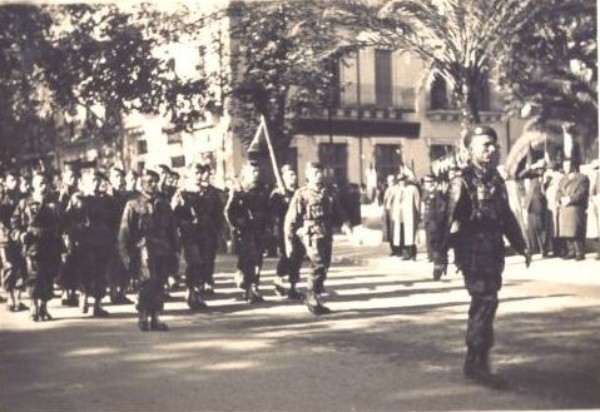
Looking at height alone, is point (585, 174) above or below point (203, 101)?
below

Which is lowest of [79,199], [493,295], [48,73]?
[493,295]

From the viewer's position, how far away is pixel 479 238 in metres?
5.18

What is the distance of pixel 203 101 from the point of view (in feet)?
36.3

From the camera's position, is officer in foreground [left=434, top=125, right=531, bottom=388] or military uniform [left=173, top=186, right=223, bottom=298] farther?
military uniform [left=173, top=186, right=223, bottom=298]

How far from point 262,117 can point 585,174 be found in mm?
5099

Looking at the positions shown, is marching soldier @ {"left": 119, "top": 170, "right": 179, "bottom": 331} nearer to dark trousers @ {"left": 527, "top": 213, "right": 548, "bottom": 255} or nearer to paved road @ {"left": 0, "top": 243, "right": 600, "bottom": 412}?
paved road @ {"left": 0, "top": 243, "right": 600, "bottom": 412}

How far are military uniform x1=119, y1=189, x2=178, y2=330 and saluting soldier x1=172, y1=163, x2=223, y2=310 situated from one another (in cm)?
114

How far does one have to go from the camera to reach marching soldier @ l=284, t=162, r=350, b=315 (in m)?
8.19

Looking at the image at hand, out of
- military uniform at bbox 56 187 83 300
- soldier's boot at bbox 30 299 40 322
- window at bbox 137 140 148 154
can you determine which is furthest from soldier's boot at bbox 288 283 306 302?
window at bbox 137 140 148 154

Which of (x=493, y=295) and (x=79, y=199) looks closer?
(x=493, y=295)

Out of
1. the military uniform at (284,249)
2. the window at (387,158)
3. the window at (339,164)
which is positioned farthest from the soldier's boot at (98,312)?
the window at (387,158)

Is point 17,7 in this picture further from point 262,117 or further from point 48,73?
point 262,117

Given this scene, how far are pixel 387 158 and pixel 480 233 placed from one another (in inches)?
620

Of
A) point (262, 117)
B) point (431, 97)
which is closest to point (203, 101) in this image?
point (262, 117)
